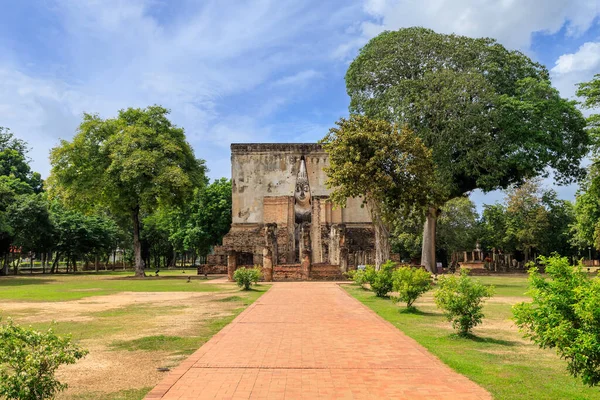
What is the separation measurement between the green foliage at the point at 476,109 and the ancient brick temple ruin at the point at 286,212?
30.3 ft

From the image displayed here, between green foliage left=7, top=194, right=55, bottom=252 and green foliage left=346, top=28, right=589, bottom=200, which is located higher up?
green foliage left=346, top=28, right=589, bottom=200

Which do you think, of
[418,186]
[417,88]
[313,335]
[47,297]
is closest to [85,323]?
[313,335]

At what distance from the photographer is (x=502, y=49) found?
30.1 metres

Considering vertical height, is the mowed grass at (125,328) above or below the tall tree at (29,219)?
below

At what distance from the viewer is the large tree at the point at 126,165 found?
1288 inches

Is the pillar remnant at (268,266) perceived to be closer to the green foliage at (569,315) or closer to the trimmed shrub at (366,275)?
the trimmed shrub at (366,275)

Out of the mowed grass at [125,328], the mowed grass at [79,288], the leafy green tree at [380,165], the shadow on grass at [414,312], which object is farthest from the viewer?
the leafy green tree at [380,165]

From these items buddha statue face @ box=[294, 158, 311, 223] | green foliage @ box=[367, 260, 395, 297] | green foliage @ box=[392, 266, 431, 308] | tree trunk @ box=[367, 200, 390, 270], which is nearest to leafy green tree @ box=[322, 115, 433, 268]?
tree trunk @ box=[367, 200, 390, 270]

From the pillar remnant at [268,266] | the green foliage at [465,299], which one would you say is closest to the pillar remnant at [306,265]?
the pillar remnant at [268,266]

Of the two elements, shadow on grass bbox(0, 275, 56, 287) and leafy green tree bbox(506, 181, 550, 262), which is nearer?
shadow on grass bbox(0, 275, 56, 287)

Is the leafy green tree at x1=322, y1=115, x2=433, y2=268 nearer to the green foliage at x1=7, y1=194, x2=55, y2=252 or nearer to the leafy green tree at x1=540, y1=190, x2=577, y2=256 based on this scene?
the green foliage at x1=7, y1=194, x2=55, y2=252

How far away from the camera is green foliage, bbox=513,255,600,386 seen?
506 cm

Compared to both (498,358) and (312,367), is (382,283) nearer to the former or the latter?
(498,358)

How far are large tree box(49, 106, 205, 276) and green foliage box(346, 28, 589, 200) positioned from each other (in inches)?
536
